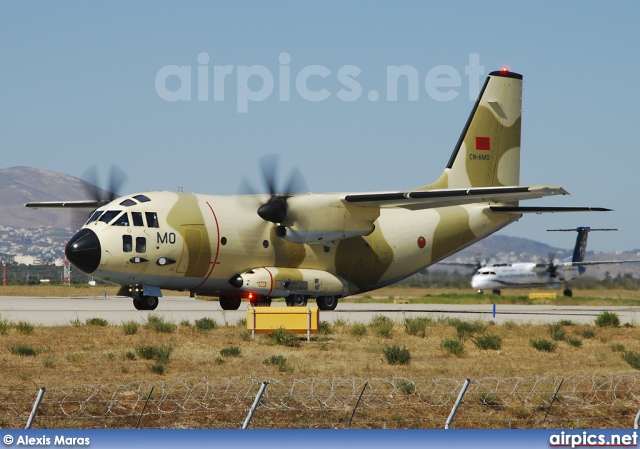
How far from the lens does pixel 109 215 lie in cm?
3105

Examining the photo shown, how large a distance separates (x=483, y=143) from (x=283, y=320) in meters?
18.3

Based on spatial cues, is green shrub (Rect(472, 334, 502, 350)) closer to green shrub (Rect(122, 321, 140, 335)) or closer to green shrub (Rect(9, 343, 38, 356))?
green shrub (Rect(122, 321, 140, 335))

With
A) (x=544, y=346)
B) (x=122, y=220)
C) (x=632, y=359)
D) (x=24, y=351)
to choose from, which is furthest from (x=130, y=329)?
(x=632, y=359)

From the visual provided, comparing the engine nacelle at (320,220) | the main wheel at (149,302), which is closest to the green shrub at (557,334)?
the engine nacelle at (320,220)

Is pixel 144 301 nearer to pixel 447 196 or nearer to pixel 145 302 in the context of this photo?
pixel 145 302

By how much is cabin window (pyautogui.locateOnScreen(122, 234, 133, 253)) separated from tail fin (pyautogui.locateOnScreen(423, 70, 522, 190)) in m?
14.8

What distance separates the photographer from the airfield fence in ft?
48.5

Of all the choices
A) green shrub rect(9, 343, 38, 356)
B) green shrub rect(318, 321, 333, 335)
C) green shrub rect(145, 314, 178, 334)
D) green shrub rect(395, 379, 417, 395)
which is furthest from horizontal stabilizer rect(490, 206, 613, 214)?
green shrub rect(9, 343, 38, 356)

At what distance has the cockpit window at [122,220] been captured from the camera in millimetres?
30875

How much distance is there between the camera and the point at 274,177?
112 feet

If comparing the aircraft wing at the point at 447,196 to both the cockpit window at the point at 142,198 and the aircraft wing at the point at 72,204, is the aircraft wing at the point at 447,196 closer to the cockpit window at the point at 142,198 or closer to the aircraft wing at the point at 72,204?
the cockpit window at the point at 142,198

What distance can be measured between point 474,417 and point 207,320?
1342 cm

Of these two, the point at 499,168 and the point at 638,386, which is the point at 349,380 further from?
the point at 499,168

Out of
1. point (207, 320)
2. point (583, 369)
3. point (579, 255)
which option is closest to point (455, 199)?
point (207, 320)
